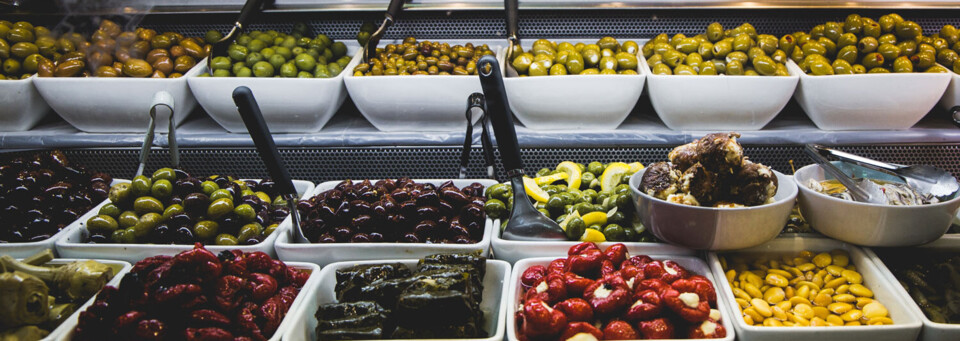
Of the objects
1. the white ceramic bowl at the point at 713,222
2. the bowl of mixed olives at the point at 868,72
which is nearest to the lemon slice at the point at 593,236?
the white ceramic bowl at the point at 713,222

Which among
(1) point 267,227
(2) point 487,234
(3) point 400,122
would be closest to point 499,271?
(2) point 487,234

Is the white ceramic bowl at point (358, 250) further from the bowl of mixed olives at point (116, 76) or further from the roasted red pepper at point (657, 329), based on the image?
the bowl of mixed olives at point (116, 76)

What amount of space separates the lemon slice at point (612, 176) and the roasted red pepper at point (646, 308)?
2.00 ft

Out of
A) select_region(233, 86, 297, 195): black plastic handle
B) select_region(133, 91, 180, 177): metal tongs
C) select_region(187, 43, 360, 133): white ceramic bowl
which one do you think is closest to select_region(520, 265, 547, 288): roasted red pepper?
select_region(233, 86, 297, 195): black plastic handle

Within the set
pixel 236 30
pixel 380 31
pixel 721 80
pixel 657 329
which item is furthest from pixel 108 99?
pixel 721 80

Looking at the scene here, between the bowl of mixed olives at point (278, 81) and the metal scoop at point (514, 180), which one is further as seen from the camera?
the bowl of mixed olives at point (278, 81)

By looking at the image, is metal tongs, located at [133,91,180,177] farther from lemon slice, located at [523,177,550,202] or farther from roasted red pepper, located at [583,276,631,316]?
roasted red pepper, located at [583,276,631,316]

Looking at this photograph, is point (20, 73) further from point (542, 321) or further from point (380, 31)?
point (542, 321)

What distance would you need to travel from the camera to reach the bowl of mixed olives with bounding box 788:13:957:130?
2.01 m

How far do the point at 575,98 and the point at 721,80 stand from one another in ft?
1.59

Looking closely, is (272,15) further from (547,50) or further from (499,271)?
(499,271)

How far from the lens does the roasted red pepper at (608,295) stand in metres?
1.30

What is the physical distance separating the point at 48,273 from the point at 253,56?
1.06 m

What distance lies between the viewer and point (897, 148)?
209cm
